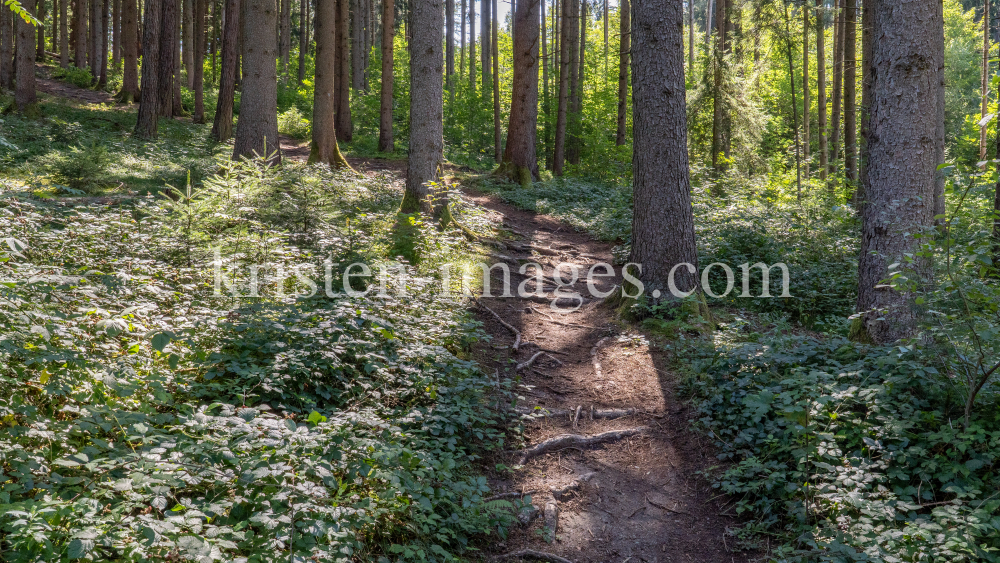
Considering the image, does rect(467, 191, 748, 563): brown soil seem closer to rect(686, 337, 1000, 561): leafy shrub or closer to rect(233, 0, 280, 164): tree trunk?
rect(686, 337, 1000, 561): leafy shrub

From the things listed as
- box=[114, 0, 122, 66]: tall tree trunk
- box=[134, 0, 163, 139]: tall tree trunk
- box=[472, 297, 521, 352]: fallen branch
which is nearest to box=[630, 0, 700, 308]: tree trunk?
box=[472, 297, 521, 352]: fallen branch

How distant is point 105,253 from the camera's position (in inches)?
224

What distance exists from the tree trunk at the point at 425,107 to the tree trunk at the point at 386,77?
992 centimetres

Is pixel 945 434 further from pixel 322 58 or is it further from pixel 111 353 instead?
pixel 322 58

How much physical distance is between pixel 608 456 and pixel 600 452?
0.26 feet

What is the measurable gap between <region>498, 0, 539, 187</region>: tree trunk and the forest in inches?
244

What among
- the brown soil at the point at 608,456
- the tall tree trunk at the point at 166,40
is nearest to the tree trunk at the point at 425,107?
the brown soil at the point at 608,456

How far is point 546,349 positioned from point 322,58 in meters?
10.5

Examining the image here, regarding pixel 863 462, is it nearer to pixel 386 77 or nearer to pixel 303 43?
pixel 386 77

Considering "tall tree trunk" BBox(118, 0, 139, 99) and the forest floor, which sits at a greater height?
"tall tree trunk" BBox(118, 0, 139, 99)

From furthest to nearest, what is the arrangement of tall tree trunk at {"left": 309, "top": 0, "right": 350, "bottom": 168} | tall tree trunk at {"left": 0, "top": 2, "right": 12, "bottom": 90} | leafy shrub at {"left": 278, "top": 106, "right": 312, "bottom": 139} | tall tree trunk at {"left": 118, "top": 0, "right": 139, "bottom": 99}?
leafy shrub at {"left": 278, "top": 106, "right": 312, "bottom": 139} → tall tree trunk at {"left": 118, "top": 0, "right": 139, "bottom": 99} → tall tree trunk at {"left": 0, "top": 2, "right": 12, "bottom": 90} → tall tree trunk at {"left": 309, "top": 0, "right": 350, "bottom": 168}

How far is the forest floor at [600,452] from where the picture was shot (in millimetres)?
4168

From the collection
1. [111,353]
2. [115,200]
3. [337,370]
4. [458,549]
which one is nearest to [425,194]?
[115,200]

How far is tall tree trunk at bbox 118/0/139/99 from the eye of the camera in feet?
67.9
